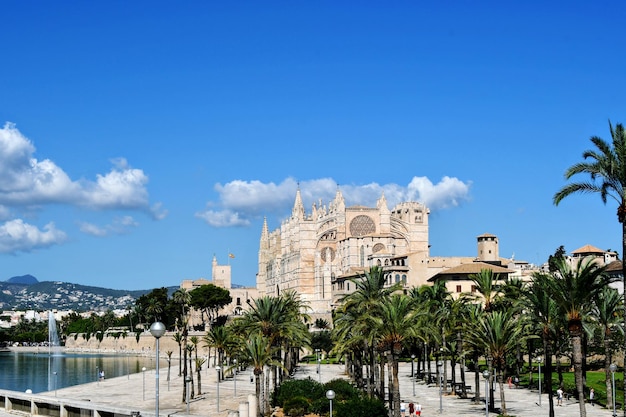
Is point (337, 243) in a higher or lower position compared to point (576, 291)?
higher

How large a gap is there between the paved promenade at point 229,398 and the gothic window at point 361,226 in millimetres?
51262

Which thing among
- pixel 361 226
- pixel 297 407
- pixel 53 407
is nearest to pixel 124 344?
pixel 361 226

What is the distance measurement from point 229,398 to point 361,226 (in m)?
75.0

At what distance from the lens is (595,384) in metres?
53.1

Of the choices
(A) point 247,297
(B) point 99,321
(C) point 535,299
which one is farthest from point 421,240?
(C) point 535,299

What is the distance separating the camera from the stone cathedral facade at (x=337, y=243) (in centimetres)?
11738

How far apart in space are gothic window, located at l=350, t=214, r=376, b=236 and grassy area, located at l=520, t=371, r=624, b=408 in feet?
212

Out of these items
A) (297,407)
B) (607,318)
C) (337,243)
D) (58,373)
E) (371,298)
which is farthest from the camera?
(337,243)

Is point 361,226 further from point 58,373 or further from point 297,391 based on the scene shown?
point 297,391

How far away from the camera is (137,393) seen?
2405 inches

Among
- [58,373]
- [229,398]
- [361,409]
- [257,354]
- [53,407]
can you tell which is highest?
[257,354]

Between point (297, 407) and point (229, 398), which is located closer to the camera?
point (297, 407)

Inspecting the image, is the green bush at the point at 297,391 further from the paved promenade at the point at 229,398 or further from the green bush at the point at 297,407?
the paved promenade at the point at 229,398

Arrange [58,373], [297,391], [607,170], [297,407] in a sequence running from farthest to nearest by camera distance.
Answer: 1. [58,373]
2. [297,391]
3. [297,407]
4. [607,170]
